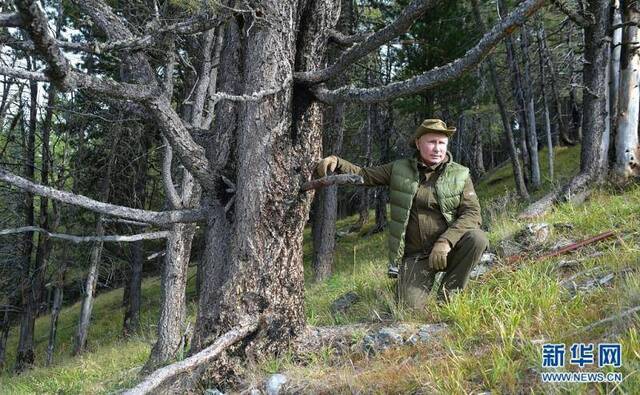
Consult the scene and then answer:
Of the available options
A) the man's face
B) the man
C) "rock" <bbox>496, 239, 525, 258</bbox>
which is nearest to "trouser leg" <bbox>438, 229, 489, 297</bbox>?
the man

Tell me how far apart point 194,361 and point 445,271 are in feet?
7.31

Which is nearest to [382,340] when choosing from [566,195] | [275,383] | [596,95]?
[275,383]

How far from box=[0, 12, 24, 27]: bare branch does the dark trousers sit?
311 cm

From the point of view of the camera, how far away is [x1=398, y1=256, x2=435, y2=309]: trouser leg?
12.7 ft

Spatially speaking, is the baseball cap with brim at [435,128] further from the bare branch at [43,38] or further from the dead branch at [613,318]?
the bare branch at [43,38]

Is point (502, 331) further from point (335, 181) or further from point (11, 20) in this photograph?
point (11, 20)

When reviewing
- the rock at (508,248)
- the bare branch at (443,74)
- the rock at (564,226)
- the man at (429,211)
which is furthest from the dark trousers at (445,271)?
the rock at (564,226)

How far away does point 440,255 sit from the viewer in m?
3.69

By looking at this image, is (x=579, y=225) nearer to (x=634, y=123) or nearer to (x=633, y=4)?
(x=634, y=123)

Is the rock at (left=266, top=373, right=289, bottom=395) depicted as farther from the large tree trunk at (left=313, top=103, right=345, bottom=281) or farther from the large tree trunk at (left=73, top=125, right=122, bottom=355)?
the large tree trunk at (left=73, top=125, right=122, bottom=355)

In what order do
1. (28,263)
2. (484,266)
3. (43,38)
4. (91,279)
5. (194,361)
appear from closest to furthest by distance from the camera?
1. (43,38)
2. (194,361)
3. (484,266)
4. (91,279)
5. (28,263)

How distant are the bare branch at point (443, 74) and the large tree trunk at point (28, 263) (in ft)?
33.9

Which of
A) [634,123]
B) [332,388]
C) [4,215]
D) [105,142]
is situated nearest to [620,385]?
[332,388]

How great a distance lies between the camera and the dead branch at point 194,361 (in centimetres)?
236
